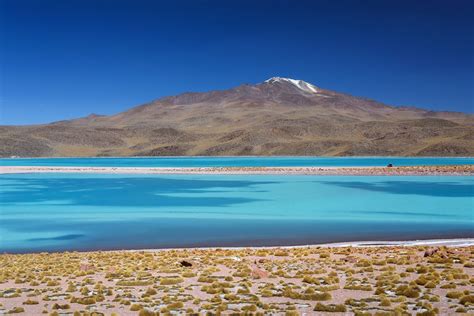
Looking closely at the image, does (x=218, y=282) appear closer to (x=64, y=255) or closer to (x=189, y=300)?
(x=189, y=300)

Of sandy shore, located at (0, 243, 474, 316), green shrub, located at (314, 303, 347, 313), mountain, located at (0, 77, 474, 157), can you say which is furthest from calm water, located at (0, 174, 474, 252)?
mountain, located at (0, 77, 474, 157)

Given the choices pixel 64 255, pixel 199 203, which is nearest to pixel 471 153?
pixel 199 203

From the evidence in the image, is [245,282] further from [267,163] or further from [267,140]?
[267,140]

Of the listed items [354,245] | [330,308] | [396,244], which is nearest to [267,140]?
[396,244]

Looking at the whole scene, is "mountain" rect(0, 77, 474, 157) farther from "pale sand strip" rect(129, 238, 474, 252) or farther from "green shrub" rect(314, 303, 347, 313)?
"green shrub" rect(314, 303, 347, 313)

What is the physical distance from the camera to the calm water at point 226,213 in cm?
1898

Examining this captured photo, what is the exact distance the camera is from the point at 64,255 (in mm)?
14766

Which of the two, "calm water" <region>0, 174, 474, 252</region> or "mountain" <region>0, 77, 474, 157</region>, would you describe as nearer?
"calm water" <region>0, 174, 474, 252</region>

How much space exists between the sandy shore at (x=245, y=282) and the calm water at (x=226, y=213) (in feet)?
13.1

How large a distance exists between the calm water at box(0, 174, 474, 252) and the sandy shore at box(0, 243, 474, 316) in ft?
13.1

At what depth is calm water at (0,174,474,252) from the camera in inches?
747

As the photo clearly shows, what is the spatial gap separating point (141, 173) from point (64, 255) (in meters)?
44.1

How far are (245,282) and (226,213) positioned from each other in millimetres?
15170

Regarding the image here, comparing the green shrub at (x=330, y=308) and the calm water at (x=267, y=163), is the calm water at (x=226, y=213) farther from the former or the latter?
the calm water at (x=267, y=163)
